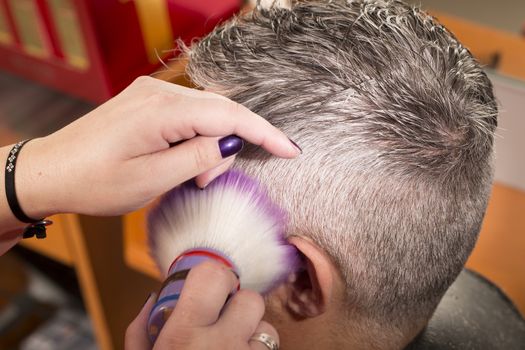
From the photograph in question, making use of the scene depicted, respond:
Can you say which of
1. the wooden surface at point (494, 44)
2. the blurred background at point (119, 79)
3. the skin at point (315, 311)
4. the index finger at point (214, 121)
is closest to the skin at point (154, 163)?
the index finger at point (214, 121)

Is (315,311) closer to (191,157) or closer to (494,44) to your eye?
(191,157)

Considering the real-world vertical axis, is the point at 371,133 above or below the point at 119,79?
above

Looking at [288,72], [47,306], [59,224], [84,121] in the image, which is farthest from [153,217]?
[47,306]

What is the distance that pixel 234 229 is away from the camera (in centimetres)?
83

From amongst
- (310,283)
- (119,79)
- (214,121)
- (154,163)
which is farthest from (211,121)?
(119,79)

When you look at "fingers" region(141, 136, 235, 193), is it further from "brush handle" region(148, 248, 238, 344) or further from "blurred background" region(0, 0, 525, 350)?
"blurred background" region(0, 0, 525, 350)

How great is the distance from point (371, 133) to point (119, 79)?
1033 millimetres

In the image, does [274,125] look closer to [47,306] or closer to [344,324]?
[344,324]

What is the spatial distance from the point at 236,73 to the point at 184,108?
0.16 meters

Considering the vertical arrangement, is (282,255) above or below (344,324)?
above

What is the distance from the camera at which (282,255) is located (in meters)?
0.86

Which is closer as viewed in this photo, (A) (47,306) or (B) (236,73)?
(B) (236,73)

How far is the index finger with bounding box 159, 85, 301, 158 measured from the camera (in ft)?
2.34

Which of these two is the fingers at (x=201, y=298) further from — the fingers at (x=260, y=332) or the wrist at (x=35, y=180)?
the wrist at (x=35, y=180)
